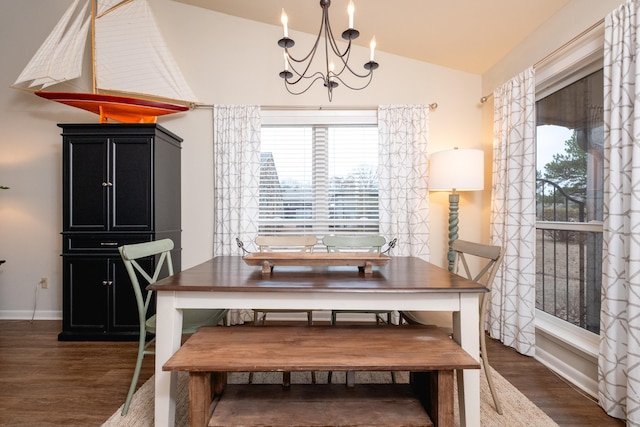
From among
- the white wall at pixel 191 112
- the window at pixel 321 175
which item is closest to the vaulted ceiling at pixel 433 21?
the white wall at pixel 191 112

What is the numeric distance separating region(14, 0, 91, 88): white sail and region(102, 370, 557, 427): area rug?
2710mm

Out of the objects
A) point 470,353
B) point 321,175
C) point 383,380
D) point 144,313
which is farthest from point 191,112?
point 470,353

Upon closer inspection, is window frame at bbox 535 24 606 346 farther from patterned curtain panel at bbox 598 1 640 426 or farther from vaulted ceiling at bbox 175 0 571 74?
vaulted ceiling at bbox 175 0 571 74

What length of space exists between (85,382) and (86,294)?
0.95 meters

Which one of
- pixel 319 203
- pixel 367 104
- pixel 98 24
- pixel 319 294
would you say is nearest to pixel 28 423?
pixel 319 294

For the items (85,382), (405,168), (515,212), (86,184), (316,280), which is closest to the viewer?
(316,280)

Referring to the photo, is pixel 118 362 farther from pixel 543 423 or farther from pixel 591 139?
pixel 591 139

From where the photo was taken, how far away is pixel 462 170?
8.47 feet

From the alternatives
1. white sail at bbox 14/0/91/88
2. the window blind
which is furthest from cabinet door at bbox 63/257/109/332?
white sail at bbox 14/0/91/88

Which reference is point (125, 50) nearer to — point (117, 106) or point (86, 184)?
point (117, 106)

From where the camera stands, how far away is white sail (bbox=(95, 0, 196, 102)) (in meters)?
2.75

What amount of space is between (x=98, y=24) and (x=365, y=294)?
3.41 m

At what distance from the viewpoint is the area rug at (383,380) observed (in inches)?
62.2

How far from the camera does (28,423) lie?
1.59 metres
